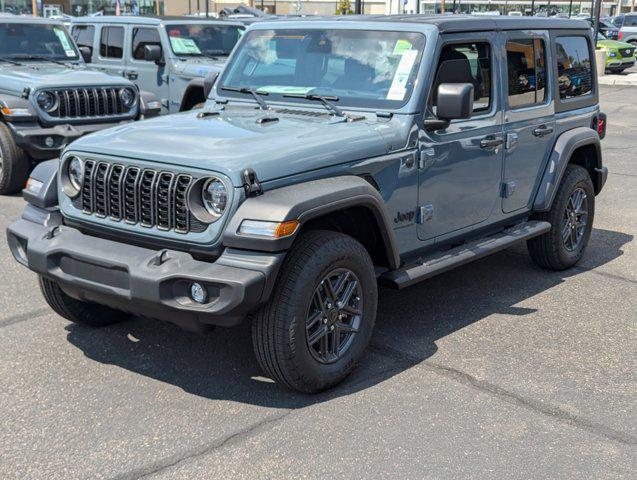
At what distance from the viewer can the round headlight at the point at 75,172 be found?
427 centimetres

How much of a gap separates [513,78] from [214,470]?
343cm

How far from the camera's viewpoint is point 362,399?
4.03 m

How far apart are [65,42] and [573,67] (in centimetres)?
680

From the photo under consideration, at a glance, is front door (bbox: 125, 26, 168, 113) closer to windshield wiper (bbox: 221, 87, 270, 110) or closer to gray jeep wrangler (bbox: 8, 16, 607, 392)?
gray jeep wrangler (bbox: 8, 16, 607, 392)

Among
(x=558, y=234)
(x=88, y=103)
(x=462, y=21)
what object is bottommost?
(x=558, y=234)

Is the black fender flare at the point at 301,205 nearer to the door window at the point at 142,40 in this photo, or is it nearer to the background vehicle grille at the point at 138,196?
the background vehicle grille at the point at 138,196

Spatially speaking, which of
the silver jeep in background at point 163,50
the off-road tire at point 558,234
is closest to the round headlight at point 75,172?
the off-road tire at point 558,234

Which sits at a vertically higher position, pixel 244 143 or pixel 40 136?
pixel 244 143

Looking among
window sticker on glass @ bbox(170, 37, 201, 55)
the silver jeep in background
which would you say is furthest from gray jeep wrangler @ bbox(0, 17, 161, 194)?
window sticker on glass @ bbox(170, 37, 201, 55)

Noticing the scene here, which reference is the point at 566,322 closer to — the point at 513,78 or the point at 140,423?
the point at 513,78

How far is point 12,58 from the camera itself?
32.3ft

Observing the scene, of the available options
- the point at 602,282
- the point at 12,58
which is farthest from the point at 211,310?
the point at 12,58

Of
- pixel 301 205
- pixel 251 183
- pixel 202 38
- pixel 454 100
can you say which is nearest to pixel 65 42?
pixel 202 38

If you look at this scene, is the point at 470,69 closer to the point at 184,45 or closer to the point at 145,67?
the point at 184,45
